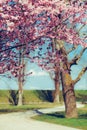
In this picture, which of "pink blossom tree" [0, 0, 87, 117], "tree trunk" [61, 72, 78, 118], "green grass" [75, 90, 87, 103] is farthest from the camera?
"green grass" [75, 90, 87, 103]

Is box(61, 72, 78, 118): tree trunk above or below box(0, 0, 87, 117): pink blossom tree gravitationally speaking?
below

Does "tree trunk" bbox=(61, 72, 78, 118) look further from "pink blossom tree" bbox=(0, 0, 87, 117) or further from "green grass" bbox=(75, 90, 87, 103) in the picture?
"green grass" bbox=(75, 90, 87, 103)

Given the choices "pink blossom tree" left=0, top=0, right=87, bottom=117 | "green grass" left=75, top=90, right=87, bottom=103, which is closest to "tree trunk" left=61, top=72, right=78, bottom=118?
"pink blossom tree" left=0, top=0, right=87, bottom=117

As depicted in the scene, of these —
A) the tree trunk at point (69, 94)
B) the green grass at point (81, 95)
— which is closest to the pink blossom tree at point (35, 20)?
the tree trunk at point (69, 94)

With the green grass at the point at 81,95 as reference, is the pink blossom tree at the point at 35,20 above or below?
above

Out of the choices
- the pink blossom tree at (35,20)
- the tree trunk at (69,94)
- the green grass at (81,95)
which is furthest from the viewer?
the green grass at (81,95)

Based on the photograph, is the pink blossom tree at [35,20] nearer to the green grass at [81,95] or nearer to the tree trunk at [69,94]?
the tree trunk at [69,94]

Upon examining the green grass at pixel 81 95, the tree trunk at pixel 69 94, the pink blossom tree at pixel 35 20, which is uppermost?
the pink blossom tree at pixel 35 20

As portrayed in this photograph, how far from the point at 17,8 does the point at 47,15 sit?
109 centimetres

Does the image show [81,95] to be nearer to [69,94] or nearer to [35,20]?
[69,94]

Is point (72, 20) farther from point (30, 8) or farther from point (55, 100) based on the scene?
point (55, 100)

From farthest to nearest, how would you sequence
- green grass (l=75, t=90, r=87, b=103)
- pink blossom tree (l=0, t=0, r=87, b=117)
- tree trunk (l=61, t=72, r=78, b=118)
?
green grass (l=75, t=90, r=87, b=103) → tree trunk (l=61, t=72, r=78, b=118) → pink blossom tree (l=0, t=0, r=87, b=117)

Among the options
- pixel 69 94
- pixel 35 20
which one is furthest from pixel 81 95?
pixel 35 20

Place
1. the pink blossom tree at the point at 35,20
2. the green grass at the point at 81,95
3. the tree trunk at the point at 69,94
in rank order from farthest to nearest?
1. the green grass at the point at 81,95
2. the tree trunk at the point at 69,94
3. the pink blossom tree at the point at 35,20
